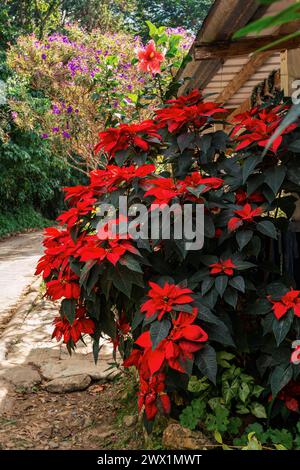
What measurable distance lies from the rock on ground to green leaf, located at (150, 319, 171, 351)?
578mm

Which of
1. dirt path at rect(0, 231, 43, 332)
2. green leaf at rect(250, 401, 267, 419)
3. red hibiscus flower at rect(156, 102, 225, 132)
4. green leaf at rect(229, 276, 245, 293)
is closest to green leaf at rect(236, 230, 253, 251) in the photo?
green leaf at rect(229, 276, 245, 293)

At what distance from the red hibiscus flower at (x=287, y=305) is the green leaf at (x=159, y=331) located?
424mm

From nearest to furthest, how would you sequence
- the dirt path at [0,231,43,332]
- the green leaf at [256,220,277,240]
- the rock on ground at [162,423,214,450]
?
the green leaf at [256,220,277,240], the rock on ground at [162,423,214,450], the dirt path at [0,231,43,332]

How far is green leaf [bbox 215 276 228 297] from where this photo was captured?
1.98m

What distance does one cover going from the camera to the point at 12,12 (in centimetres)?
1812

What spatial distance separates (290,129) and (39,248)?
32.6 feet

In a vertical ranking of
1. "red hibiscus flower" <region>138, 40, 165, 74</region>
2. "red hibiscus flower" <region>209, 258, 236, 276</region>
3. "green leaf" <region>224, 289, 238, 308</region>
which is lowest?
"green leaf" <region>224, 289, 238, 308</region>

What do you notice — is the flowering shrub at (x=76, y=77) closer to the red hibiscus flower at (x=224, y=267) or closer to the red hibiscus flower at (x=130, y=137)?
the red hibiscus flower at (x=130, y=137)

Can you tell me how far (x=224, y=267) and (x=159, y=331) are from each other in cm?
40

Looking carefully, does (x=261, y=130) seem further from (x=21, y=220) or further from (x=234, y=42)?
(x=21, y=220)

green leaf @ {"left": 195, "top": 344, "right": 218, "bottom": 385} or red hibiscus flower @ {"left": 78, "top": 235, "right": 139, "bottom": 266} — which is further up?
red hibiscus flower @ {"left": 78, "top": 235, "right": 139, "bottom": 266}

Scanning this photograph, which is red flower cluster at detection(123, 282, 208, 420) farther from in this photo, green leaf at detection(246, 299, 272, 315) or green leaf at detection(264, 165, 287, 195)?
green leaf at detection(264, 165, 287, 195)

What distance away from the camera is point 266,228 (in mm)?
2039
